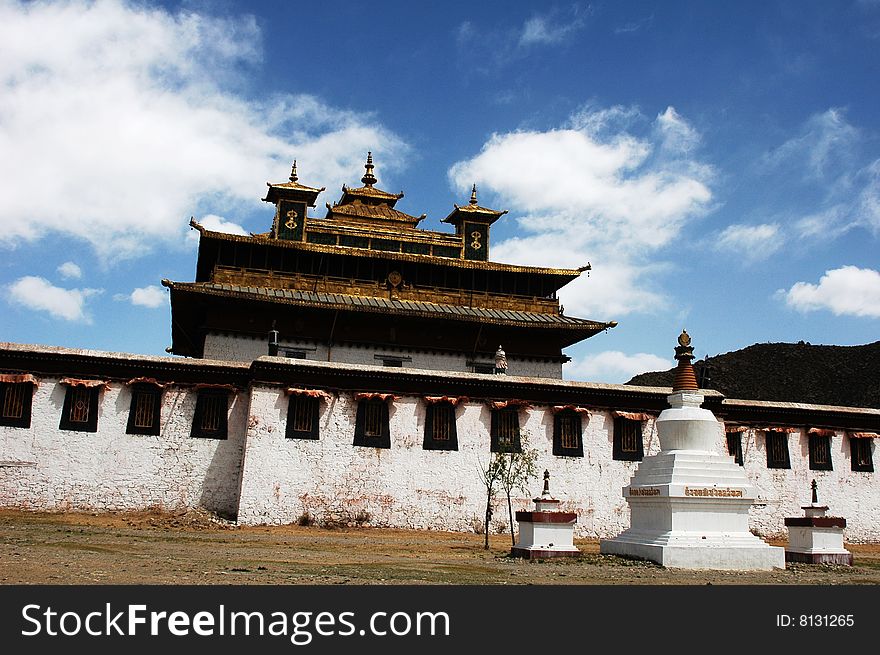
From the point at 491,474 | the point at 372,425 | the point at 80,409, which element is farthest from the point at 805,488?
the point at 80,409

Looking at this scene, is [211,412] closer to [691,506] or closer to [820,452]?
[691,506]

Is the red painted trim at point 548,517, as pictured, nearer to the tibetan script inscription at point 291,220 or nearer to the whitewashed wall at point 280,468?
the whitewashed wall at point 280,468

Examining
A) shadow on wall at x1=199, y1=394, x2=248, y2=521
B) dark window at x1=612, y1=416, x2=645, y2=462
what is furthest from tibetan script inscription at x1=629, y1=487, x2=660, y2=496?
shadow on wall at x1=199, y1=394, x2=248, y2=521

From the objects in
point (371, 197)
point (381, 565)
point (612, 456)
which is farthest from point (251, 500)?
point (371, 197)

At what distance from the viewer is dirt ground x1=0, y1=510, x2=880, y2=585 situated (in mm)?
11805

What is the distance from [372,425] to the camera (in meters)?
23.8

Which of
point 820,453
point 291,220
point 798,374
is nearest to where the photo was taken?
point 820,453

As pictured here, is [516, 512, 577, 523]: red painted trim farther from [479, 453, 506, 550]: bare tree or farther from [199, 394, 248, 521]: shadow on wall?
[199, 394, 248, 521]: shadow on wall

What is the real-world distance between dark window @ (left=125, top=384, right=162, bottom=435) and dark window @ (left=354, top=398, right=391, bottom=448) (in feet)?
18.4

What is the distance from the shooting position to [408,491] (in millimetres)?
23609

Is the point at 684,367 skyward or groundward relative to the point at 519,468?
skyward

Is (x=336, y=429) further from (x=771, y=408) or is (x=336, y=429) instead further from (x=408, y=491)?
(x=771, y=408)

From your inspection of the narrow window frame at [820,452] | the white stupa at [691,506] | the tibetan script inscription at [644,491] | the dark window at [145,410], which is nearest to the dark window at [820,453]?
the narrow window frame at [820,452]

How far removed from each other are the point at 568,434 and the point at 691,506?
8.84m
